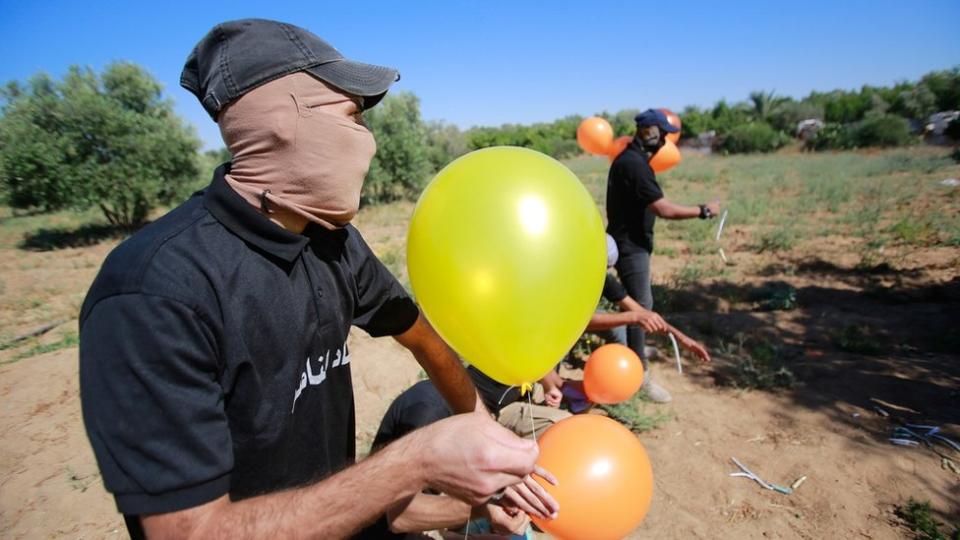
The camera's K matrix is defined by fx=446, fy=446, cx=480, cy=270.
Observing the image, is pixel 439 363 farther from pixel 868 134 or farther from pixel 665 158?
pixel 868 134

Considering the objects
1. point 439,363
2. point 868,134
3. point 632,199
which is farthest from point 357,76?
point 868,134

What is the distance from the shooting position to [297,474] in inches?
51.5

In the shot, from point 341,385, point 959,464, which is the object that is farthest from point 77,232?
point 959,464

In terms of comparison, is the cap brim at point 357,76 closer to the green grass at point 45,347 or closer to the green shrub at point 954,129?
the green grass at point 45,347

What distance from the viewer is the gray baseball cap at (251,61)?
1179 mm

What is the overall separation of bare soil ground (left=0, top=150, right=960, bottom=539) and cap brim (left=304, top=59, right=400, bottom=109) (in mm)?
2967

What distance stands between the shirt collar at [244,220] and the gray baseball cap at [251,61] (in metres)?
0.25

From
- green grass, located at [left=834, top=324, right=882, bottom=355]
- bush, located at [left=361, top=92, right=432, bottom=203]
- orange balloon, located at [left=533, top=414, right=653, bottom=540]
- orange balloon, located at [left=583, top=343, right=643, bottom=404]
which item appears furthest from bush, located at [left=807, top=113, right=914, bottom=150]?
orange balloon, located at [left=533, top=414, right=653, bottom=540]

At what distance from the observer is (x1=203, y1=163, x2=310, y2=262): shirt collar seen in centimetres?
115

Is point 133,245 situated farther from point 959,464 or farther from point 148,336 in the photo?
point 959,464

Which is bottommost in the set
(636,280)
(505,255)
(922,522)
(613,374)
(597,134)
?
(922,522)

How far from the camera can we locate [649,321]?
3.31 meters

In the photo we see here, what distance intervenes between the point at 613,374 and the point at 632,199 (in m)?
1.57

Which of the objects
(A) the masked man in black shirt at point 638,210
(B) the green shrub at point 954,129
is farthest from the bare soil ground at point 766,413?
(B) the green shrub at point 954,129
